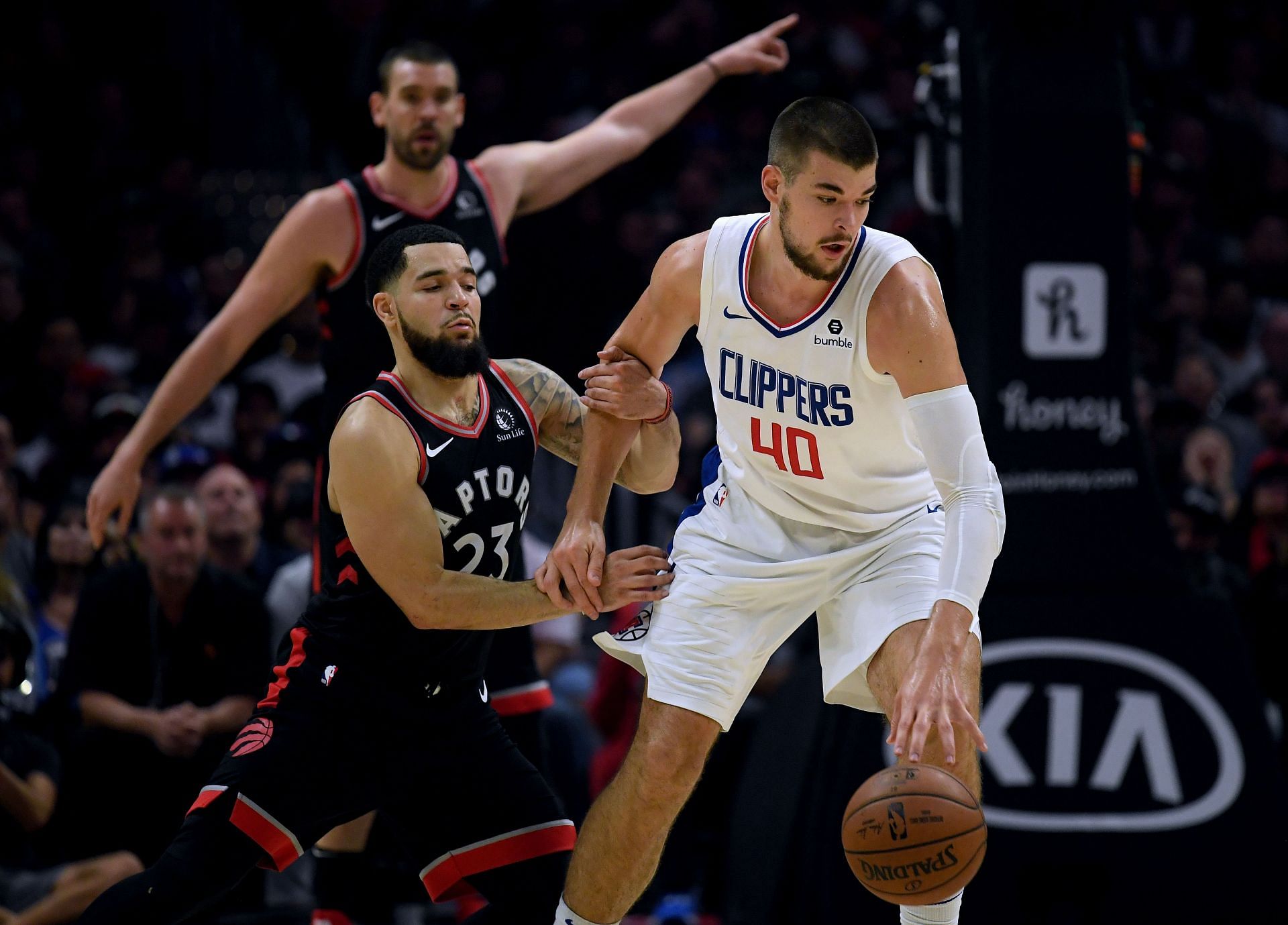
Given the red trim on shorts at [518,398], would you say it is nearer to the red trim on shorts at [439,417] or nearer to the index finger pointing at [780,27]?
the red trim on shorts at [439,417]

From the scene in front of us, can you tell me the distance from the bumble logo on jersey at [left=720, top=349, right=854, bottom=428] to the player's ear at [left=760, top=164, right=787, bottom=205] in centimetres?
39

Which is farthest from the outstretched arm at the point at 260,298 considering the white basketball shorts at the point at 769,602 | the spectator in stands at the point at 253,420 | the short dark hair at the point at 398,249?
the spectator in stands at the point at 253,420

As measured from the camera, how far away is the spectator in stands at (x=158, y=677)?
5773 millimetres

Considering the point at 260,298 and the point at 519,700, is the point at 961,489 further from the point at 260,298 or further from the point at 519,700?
the point at 260,298

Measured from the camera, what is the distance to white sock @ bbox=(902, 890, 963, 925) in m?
3.87

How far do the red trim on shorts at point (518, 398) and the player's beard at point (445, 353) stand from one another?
21 centimetres

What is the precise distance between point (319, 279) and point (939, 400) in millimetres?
2088

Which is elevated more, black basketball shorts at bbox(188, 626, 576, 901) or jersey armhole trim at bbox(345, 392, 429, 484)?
jersey armhole trim at bbox(345, 392, 429, 484)

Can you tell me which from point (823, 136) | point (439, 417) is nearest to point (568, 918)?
point (439, 417)

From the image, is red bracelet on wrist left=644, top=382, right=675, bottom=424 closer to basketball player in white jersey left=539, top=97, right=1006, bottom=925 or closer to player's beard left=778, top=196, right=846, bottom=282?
basketball player in white jersey left=539, top=97, right=1006, bottom=925

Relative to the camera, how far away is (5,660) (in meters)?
5.77

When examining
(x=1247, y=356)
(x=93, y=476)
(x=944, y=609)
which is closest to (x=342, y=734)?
(x=944, y=609)

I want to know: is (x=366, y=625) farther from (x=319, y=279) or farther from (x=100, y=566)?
(x=100, y=566)

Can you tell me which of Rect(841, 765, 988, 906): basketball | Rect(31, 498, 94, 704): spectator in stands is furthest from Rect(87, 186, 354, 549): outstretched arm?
Rect(841, 765, 988, 906): basketball
